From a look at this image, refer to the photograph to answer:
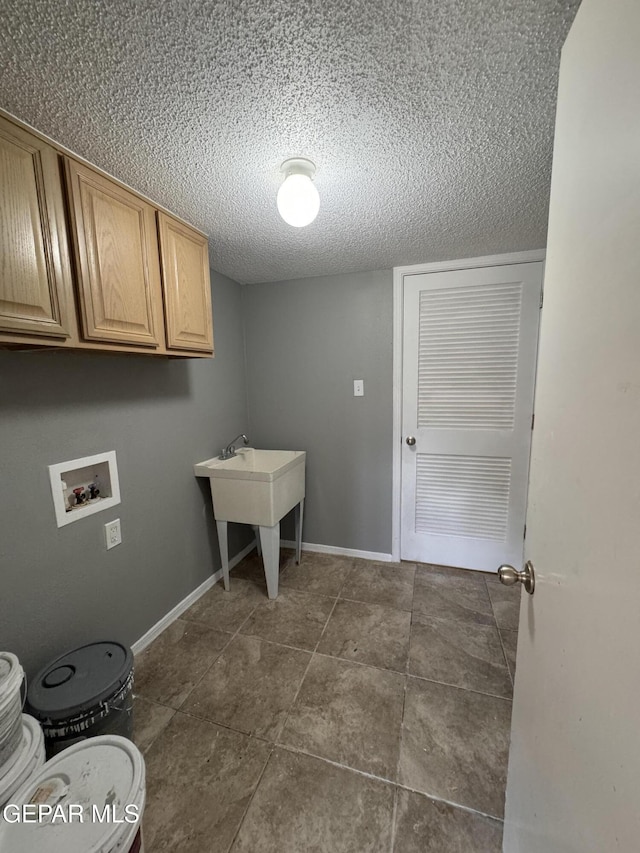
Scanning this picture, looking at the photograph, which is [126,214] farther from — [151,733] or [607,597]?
[151,733]

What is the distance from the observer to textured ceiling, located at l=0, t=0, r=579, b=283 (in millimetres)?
687

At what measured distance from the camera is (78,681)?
112 centimetres

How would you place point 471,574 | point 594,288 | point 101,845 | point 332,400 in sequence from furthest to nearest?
point 332,400, point 471,574, point 101,845, point 594,288

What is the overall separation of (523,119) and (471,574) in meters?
2.38

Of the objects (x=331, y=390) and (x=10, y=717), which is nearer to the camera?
(x=10, y=717)

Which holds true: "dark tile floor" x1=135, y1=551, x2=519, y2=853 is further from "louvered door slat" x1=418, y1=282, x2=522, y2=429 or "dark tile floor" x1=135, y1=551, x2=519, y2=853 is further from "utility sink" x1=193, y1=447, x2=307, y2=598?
"louvered door slat" x1=418, y1=282, x2=522, y2=429

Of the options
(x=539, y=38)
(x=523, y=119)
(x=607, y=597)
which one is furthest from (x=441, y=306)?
(x=607, y=597)

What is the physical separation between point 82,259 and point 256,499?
4.49ft

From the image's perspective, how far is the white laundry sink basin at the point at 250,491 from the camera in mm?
1895

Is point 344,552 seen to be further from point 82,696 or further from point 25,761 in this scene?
point 25,761

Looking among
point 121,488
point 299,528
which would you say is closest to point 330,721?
point 299,528

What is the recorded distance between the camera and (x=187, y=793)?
41.9 inches

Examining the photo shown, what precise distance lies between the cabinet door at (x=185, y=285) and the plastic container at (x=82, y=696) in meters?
1.28

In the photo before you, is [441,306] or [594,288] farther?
[441,306]
